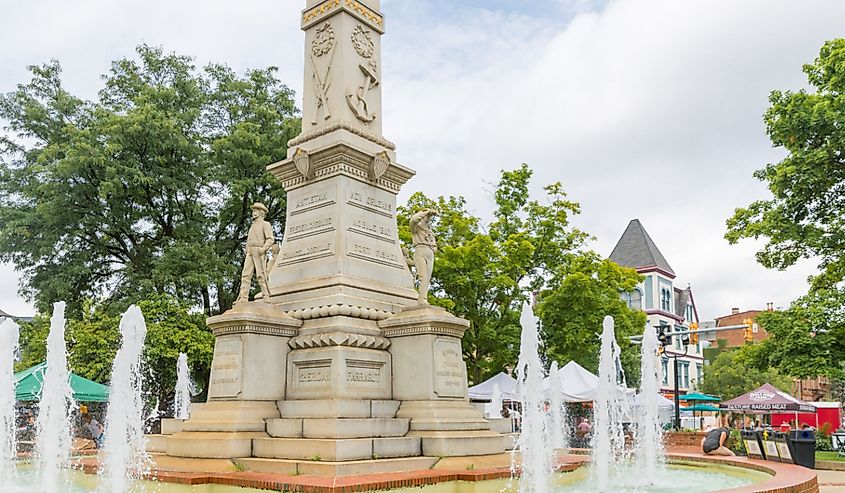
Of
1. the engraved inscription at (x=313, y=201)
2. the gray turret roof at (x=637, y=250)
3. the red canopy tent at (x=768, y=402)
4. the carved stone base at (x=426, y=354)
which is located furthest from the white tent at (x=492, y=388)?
the gray turret roof at (x=637, y=250)

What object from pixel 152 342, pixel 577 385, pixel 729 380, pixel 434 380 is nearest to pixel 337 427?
pixel 434 380

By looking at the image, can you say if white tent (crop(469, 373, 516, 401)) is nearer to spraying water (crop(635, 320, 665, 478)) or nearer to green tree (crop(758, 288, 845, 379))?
green tree (crop(758, 288, 845, 379))

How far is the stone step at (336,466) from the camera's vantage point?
945 cm

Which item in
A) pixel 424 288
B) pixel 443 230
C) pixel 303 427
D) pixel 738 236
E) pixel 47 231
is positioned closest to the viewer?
pixel 303 427

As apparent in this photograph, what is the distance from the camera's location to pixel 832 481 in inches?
585

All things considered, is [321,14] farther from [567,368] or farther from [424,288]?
[567,368]

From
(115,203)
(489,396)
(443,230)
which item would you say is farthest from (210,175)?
(489,396)

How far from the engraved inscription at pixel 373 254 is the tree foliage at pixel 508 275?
42.9ft

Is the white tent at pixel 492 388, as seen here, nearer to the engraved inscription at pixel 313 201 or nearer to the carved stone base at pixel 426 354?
the engraved inscription at pixel 313 201

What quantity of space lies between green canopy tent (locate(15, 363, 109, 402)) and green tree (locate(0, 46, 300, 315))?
5.91m

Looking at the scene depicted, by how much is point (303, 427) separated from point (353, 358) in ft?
4.28

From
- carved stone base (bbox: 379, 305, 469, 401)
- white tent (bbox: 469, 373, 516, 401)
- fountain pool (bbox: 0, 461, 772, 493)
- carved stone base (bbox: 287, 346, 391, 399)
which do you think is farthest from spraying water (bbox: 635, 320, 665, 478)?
white tent (bbox: 469, 373, 516, 401)

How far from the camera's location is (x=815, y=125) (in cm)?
2275

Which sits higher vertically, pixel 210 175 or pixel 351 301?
pixel 210 175
